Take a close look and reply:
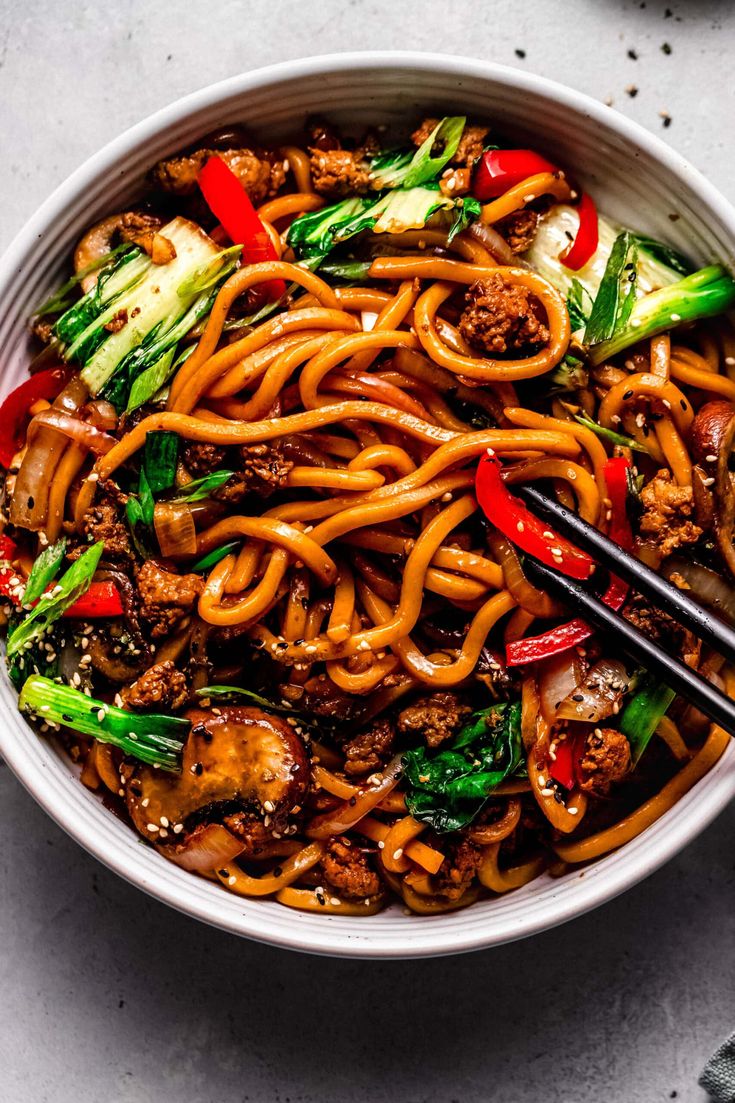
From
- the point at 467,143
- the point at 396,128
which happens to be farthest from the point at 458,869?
the point at 396,128

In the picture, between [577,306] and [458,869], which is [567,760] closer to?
[458,869]

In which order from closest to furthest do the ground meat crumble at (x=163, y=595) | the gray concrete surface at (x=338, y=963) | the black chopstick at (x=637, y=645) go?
the black chopstick at (x=637, y=645)
the ground meat crumble at (x=163, y=595)
the gray concrete surface at (x=338, y=963)

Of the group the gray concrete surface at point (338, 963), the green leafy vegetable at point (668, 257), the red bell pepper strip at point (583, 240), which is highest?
the green leafy vegetable at point (668, 257)

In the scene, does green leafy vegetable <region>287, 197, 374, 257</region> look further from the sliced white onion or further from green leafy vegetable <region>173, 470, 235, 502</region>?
the sliced white onion

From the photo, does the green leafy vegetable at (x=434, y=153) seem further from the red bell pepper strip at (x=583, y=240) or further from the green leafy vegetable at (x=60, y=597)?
the green leafy vegetable at (x=60, y=597)

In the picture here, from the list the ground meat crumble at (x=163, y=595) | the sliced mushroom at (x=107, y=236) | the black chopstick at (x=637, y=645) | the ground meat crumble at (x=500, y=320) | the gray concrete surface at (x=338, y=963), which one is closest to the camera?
the black chopstick at (x=637, y=645)

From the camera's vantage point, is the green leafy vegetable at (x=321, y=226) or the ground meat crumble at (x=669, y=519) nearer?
the ground meat crumble at (x=669, y=519)

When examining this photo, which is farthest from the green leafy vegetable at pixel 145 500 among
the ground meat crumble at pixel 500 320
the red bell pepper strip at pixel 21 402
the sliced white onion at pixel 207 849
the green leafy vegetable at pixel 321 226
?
the ground meat crumble at pixel 500 320
